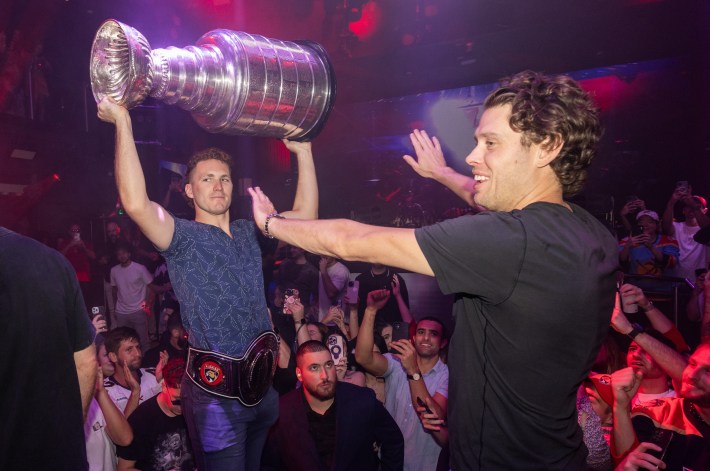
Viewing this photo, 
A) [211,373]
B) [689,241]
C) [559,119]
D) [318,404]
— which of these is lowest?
[318,404]

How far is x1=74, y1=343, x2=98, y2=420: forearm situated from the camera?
2.04 metres

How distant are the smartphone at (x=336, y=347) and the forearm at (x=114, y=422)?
6.01 ft

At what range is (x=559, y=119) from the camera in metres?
1.63

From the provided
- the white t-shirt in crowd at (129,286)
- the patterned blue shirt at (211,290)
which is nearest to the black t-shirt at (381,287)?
the white t-shirt in crowd at (129,286)

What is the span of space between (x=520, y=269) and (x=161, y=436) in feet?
10.6

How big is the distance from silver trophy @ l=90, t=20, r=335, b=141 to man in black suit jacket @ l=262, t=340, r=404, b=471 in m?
1.92

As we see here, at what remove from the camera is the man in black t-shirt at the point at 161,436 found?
3.62 m

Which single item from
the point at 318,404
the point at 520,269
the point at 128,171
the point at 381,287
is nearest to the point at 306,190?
the point at 128,171

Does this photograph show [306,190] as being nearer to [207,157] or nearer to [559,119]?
[207,157]

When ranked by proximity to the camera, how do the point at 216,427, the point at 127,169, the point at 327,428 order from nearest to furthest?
1. the point at 127,169
2. the point at 216,427
3. the point at 327,428

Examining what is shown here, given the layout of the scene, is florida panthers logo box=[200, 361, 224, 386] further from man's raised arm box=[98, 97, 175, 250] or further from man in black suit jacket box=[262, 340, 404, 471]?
man in black suit jacket box=[262, 340, 404, 471]

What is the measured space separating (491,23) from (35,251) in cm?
895

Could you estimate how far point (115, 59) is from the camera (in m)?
2.12

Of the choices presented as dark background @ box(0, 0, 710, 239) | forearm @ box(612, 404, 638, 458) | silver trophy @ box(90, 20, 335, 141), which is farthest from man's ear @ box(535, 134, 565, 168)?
dark background @ box(0, 0, 710, 239)
